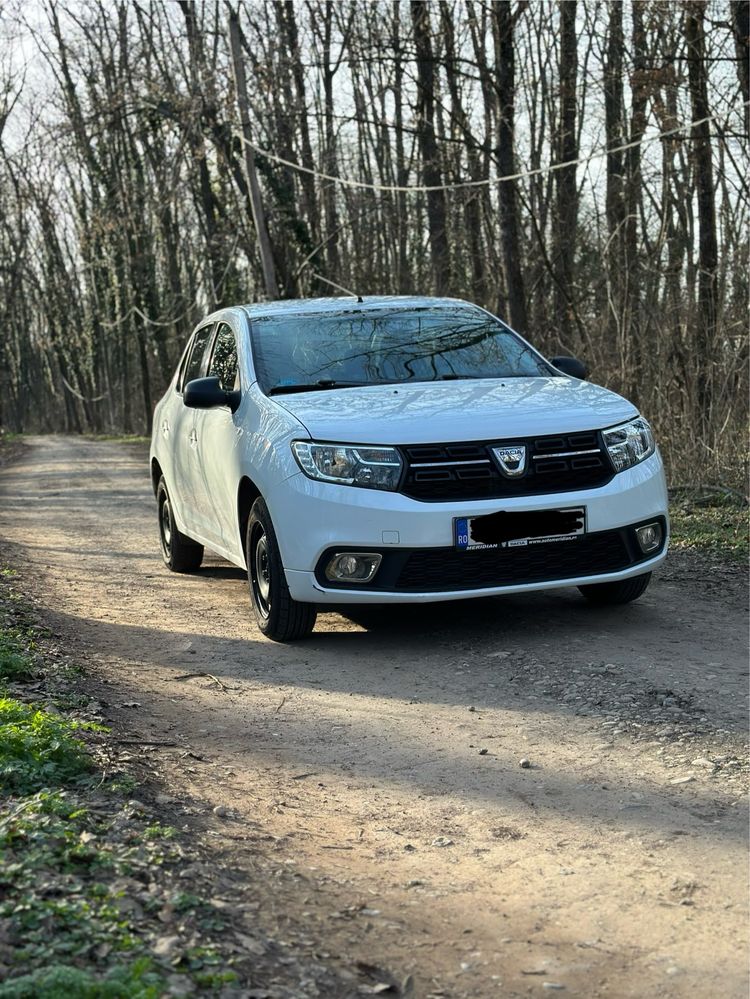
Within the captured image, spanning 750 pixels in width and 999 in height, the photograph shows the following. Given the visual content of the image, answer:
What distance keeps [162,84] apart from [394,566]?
75.4ft

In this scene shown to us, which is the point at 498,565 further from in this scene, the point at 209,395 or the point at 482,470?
the point at 209,395

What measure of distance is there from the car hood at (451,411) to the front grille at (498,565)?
1.85 ft

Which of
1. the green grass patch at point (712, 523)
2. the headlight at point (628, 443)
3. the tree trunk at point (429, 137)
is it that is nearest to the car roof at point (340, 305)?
the headlight at point (628, 443)

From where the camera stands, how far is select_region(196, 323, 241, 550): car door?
22.1ft

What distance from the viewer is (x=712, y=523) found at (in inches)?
362

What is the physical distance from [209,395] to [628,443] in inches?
95.9

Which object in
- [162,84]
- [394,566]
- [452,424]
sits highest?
[162,84]

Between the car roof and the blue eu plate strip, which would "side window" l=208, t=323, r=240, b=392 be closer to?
the car roof

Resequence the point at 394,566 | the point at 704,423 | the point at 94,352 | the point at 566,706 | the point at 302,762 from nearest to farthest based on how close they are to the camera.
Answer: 1. the point at 302,762
2. the point at 566,706
3. the point at 394,566
4. the point at 704,423
5. the point at 94,352

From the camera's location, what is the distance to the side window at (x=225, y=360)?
721cm

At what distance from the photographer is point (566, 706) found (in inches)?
192

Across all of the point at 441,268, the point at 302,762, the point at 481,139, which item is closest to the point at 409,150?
the point at 481,139

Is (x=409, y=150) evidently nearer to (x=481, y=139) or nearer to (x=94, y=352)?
(x=481, y=139)

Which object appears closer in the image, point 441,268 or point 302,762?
point 302,762
